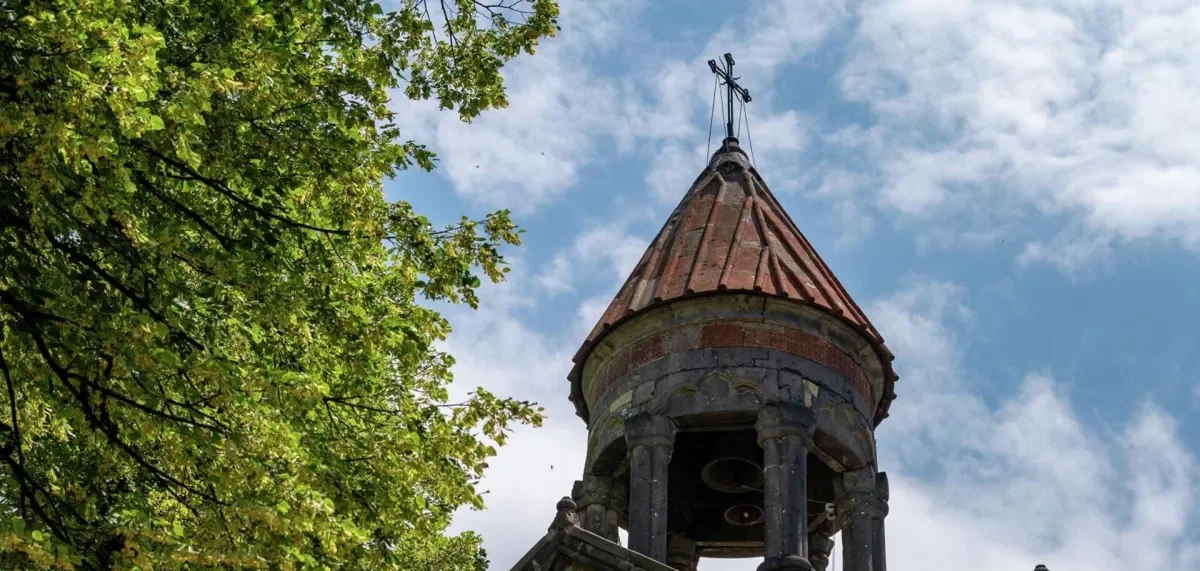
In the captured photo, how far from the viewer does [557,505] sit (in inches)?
546

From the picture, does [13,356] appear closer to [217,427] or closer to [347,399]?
[217,427]

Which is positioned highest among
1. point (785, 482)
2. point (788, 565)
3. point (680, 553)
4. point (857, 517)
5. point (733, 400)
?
point (733, 400)

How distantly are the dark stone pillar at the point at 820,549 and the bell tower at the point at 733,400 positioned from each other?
21 mm

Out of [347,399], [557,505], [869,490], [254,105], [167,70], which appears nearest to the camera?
[167,70]

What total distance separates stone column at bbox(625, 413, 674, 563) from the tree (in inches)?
154

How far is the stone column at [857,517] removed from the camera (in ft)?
50.5

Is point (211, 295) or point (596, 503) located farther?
point (596, 503)

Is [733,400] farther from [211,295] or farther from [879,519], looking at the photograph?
[211,295]

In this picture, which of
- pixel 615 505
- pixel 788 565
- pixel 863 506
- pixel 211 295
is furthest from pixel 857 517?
pixel 211 295

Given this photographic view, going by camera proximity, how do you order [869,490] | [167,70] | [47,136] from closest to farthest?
[47,136]
[167,70]
[869,490]

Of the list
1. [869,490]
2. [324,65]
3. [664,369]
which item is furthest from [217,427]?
[869,490]

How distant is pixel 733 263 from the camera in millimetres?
16516

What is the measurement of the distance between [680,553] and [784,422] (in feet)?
10.2

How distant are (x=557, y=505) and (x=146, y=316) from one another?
20.3 feet
